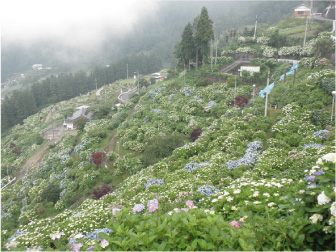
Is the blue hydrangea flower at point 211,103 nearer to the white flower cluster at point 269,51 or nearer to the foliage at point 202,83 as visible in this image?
the foliage at point 202,83

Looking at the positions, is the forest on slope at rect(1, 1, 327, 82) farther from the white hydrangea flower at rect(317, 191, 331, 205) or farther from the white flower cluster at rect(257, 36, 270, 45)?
the white hydrangea flower at rect(317, 191, 331, 205)

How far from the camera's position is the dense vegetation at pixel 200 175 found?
12.1ft

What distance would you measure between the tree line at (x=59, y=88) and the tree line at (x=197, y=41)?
42986 millimetres

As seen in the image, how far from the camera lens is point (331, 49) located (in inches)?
857

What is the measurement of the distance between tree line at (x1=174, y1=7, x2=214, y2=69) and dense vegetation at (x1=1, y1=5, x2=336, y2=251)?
1.85m

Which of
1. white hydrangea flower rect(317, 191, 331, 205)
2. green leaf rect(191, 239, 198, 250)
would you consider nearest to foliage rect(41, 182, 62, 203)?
green leaf rect(191, 239, 198, 250)

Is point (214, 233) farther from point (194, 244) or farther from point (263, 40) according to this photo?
point (263, 40)

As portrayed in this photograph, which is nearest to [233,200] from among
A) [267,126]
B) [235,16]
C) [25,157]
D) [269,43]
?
[267,126]

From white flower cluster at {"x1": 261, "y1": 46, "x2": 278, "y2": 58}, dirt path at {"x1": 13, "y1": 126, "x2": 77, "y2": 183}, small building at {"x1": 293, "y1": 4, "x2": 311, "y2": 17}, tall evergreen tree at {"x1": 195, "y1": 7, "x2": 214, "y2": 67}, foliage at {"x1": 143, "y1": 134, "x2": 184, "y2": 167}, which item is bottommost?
dirt path at {"x1": 13, "y1": 126, "x2": 77, "y2": 183}

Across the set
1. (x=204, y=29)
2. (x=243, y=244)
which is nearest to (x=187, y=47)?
(x=204, y=29)

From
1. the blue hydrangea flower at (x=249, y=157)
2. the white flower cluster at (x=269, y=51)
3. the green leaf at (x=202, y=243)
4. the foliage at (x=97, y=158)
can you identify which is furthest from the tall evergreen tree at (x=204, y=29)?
the green leaf at (x=202, y=243)

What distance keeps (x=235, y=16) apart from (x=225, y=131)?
9810cm

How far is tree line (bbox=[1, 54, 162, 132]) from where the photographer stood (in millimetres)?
58500

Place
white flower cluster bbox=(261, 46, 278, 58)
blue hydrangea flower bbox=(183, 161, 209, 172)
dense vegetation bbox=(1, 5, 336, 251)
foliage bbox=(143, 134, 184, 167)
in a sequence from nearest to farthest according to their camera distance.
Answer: dense vegetation bbox=(1, 5, 336, 251)
blue hydrangea flower bbox=(183, 161, 209, 172)
foliage bbox=(143, 134, 184, 167)
white flower cluster bbox=(261, 46, 278, 58)
